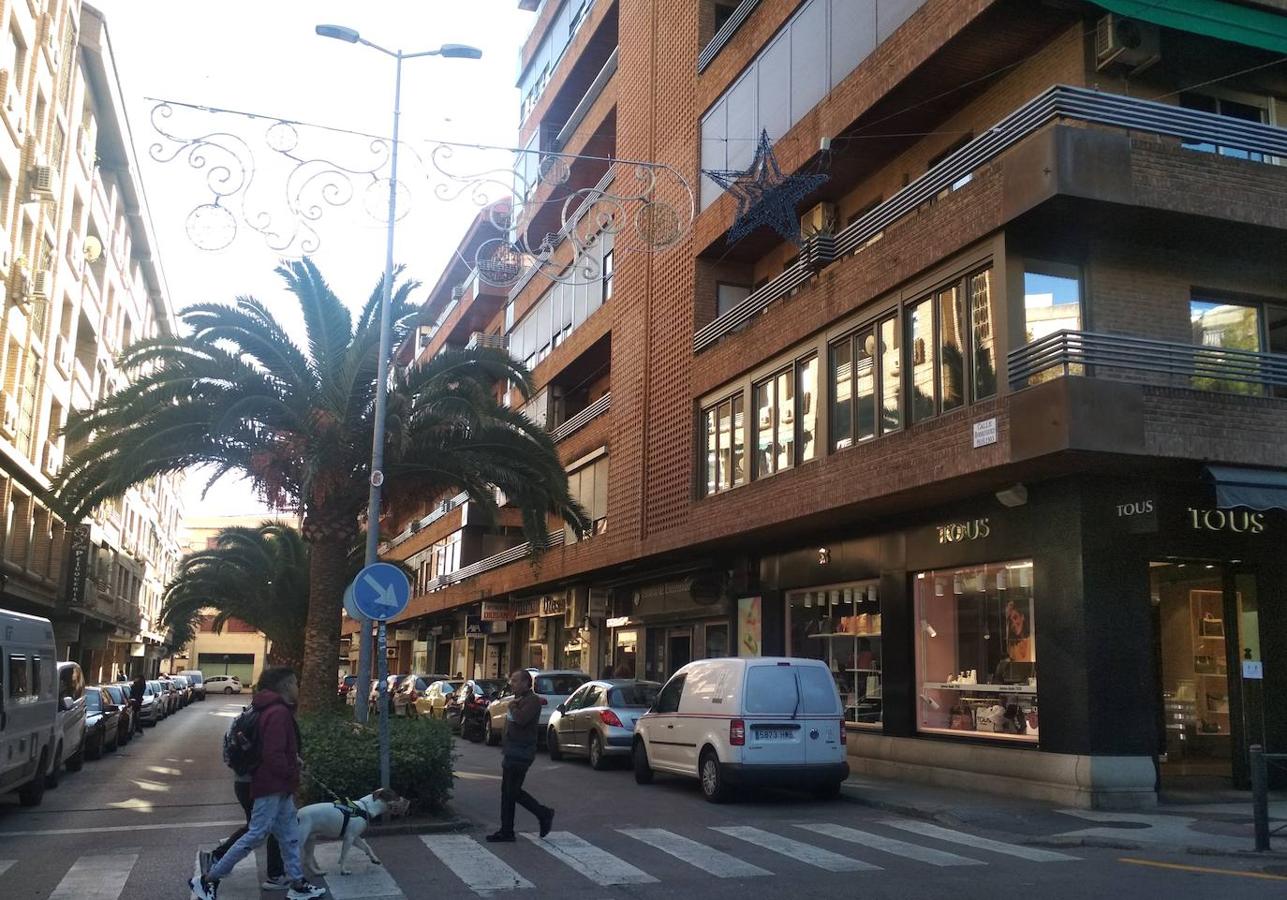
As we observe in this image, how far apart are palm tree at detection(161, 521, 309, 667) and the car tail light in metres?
18.6

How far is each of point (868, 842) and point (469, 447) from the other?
409 inches

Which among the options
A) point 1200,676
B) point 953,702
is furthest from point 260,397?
point 1200,676

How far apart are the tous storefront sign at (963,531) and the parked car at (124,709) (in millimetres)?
18776

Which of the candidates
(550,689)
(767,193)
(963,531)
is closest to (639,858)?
(963,531)

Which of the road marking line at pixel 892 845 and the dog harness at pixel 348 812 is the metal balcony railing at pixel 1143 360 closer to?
the road marking line at pixel 892 845

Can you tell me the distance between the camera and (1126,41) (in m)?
14.8

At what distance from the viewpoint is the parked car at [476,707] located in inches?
1080

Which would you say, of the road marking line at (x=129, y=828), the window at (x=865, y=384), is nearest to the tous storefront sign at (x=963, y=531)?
the window at (x=865, y=384)

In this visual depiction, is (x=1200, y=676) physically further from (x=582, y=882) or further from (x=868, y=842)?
(x=582, y=882)

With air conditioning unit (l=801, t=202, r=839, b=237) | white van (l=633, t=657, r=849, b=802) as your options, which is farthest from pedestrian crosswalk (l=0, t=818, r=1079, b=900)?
air conditioning unit (l=801, t=202, r=839, b=237)

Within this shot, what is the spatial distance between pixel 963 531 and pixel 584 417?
53.5 feet

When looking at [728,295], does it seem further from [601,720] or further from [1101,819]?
[1101,819]

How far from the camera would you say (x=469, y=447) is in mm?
19406

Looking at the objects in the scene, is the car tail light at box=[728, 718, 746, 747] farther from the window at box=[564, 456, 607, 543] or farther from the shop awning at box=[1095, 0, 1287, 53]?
the window at box=[564, 456, 607, 543]
